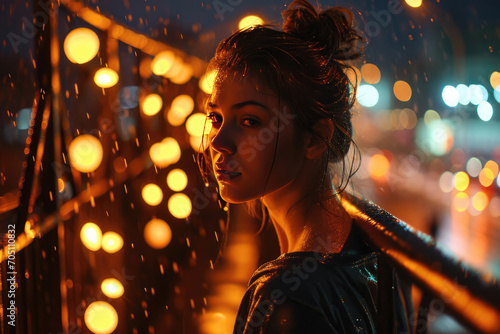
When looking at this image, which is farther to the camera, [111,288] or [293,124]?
[111,288]

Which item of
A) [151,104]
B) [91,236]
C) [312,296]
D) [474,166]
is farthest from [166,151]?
[474,166]

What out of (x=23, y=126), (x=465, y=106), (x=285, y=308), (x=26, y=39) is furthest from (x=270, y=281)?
(x=465, y=106)

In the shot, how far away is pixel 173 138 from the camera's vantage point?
4336mm

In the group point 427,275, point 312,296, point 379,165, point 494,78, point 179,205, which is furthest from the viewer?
point 494,78

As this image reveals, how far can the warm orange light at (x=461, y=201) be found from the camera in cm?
1552

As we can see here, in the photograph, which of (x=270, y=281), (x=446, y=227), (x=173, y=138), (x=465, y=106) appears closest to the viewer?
(x=270, y=281)

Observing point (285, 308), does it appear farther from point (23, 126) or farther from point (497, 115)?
point (497, 115)

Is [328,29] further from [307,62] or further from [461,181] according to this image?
[461,181]

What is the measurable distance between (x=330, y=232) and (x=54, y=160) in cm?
118

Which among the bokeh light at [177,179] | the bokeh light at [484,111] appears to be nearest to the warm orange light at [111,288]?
the bokeh light at [177,179]

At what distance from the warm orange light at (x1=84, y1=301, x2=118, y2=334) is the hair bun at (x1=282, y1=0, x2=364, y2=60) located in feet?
8.00

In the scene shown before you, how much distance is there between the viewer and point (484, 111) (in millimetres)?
24672

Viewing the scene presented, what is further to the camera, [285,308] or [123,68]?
[123,68]

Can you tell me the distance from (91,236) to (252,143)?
7.55 ft
